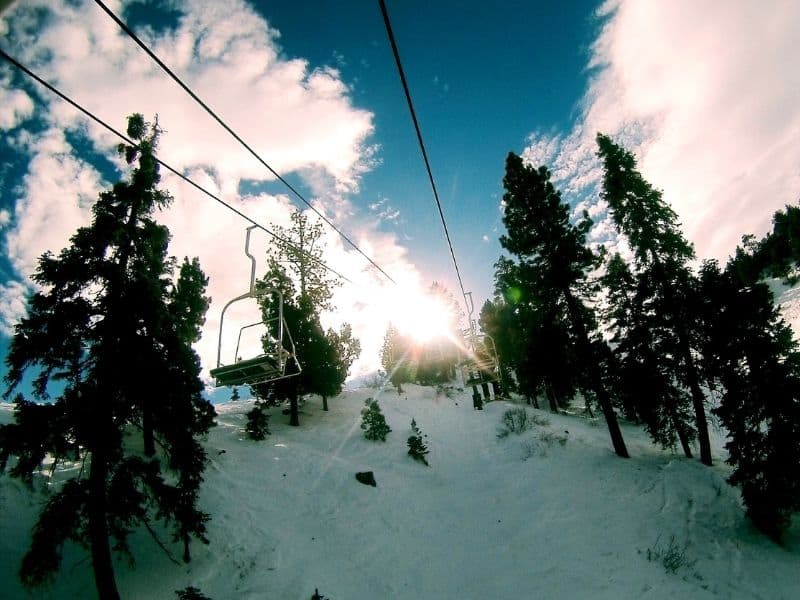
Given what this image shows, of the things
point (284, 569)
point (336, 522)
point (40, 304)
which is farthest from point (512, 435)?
point (40, 304)

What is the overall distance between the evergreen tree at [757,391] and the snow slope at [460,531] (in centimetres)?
139

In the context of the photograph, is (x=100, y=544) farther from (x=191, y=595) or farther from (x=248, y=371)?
(x=248, y=371)

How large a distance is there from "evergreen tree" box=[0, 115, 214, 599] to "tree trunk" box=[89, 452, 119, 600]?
26mm

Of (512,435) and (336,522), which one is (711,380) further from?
(336,522)

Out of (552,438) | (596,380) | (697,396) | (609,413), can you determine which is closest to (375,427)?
(552,438)

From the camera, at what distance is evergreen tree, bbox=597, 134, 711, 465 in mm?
18062

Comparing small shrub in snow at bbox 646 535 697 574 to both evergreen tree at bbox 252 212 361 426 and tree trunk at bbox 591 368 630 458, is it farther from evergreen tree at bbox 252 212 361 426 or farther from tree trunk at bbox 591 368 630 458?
evergreen tree at bbox 252 212 361 426

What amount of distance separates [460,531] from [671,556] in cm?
719

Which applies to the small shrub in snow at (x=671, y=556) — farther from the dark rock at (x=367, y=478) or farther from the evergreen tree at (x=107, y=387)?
the evergreen tree at (x=107, y=387)

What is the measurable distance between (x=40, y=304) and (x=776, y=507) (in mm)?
24159

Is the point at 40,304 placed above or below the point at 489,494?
above

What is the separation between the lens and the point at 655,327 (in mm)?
18953

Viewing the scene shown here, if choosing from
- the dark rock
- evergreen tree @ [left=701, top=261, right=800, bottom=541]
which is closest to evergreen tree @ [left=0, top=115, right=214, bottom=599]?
the dark rock

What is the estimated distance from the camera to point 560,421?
28.5 meters
